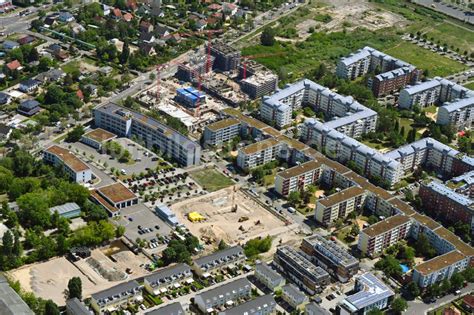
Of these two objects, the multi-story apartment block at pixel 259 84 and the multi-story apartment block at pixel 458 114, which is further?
the multi-story apartment block at pixel 259 84

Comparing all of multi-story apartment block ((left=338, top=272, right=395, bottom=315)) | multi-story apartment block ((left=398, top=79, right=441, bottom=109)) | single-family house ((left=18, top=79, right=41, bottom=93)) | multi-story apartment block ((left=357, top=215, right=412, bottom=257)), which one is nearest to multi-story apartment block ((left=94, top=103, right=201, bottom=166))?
single-family house ((left=18, top=79, right=41, bottom=93))

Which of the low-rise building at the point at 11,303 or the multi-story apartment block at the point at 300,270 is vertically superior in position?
the low-rise building at the point at 11,303

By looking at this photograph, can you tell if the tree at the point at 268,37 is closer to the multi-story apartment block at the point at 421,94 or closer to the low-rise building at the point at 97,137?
the multi-story apartment block at the point at 421,94

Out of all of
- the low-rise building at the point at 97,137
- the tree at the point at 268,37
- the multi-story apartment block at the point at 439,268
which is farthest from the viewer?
the tree at the point at 268,37

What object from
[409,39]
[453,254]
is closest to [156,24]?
[409,39]

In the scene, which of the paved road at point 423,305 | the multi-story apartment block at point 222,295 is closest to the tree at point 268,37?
the multi-story apartment block at point 222,295

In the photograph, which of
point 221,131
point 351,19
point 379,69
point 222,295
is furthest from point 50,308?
point 351,19
